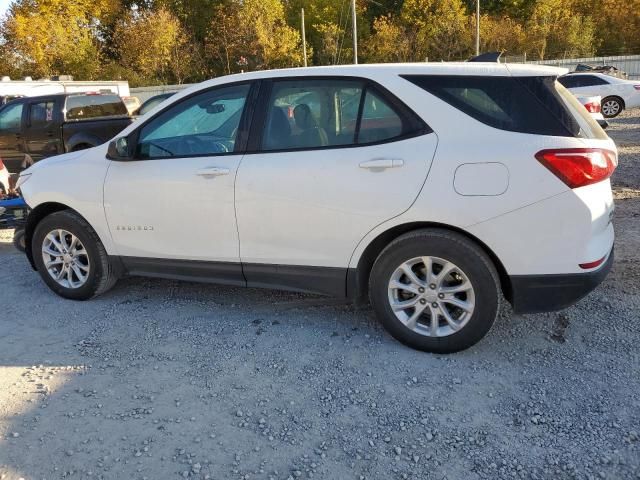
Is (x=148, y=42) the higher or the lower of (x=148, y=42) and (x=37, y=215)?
the higher

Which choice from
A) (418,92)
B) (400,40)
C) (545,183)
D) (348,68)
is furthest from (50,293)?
(400,40)

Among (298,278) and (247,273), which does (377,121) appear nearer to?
(298,278)

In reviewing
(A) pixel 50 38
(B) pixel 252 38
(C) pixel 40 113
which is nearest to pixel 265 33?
(B) pixel 252 38

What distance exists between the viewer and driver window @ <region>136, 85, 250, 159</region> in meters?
4.14

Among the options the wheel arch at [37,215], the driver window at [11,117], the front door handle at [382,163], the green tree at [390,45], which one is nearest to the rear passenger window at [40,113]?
the driver window at [11,117]

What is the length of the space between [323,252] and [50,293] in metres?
2.67

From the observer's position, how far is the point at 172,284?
5.15 metres

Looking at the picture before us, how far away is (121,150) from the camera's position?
171 inches

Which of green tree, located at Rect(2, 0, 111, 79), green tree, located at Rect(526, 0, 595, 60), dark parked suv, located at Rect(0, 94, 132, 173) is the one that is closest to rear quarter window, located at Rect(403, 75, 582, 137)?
dark parked suv, located at Rect(0, 94, 132, 173)

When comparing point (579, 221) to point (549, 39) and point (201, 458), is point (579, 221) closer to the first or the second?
point (201, 458)

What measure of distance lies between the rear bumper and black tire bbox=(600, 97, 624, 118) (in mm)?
18365

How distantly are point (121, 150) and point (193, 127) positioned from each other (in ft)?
1.85

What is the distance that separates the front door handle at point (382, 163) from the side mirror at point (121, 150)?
1.85m

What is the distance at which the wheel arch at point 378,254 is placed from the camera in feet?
11.3
